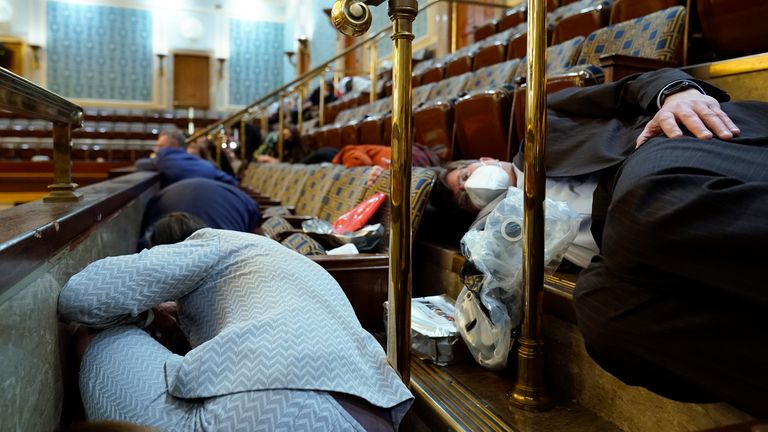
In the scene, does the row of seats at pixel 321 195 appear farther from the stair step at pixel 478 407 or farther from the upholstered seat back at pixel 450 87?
the upholstered seat back at pixel 450 87

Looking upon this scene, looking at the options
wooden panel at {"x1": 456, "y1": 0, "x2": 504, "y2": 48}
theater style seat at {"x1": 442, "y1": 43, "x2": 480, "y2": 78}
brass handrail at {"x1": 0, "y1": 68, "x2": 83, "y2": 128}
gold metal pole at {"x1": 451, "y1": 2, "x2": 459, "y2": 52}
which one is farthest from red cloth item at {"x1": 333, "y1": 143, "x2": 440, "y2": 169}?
wooden panel at {"x1": 456, "y1": 0, "x2": 504, "y2": 48}

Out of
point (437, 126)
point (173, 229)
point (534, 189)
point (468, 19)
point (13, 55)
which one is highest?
point (13, 55)

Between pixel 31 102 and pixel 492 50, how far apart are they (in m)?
2.63

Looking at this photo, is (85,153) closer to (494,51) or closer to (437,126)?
(494,51)

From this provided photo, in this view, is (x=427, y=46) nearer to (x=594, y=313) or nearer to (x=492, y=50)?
(x=492, y=50)

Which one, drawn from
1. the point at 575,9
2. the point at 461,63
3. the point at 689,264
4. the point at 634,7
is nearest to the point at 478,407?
the point at 689,264

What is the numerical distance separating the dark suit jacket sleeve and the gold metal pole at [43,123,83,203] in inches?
37.0

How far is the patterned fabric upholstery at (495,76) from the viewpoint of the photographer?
8.07ft

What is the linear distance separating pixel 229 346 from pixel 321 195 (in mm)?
1603

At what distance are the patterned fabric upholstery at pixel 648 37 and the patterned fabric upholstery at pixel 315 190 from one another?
106 cm

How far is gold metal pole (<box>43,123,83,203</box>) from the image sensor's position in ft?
3.71

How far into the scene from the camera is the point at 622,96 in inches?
39.0

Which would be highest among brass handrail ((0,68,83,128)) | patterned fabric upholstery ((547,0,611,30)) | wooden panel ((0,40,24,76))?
wooden panel ((0,40,24,76))

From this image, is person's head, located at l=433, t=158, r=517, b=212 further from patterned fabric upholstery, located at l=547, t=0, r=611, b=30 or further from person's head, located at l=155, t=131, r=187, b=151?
person's head, located at l=155, t=131, r=187, b=151
